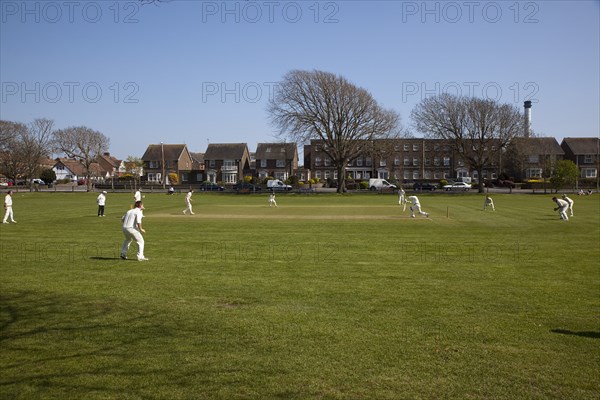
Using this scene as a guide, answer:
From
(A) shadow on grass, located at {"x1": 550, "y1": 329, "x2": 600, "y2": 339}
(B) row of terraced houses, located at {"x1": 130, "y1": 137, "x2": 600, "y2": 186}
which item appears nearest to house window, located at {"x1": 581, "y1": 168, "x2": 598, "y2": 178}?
(B) row of terraced houses, located at {"x1": 130, "y1": 137, "x2": 600, "y2": 186}

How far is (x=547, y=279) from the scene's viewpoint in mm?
12922

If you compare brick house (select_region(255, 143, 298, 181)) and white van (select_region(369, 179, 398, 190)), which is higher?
brick house (select_region(255, 143, 298, 181))

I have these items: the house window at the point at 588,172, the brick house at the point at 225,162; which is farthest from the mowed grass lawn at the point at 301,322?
the house window at the point at 588,172

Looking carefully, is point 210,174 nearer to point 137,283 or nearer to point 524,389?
point 137,283

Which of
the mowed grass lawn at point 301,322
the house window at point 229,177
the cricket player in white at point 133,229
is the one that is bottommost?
the mowed grass lawn at point 301,322

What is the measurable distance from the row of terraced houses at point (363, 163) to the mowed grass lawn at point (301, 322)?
71.6 m

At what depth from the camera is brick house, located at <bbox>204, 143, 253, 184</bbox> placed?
110438 millimetres

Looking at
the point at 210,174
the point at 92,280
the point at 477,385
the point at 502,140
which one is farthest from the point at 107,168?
the point at 477,385

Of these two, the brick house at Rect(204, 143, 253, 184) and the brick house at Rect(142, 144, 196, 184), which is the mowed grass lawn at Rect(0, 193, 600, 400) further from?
the brick house at Rect(142, 144, 196, 184)

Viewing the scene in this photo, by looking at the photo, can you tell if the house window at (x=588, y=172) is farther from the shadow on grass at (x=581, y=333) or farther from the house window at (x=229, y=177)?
the shadow on grass at (x=581, y=333)

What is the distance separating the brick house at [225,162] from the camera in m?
110

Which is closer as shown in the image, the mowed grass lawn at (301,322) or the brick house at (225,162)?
the mowed grass lawn at (301,322)

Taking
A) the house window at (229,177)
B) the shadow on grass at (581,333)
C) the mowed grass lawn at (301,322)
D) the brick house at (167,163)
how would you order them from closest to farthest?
the mowed grass lawn at (301,322), the shadow on grass at (581,333), the house window at (229,177), the brick house at (167,163)

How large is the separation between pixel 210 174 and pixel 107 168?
40704mm
